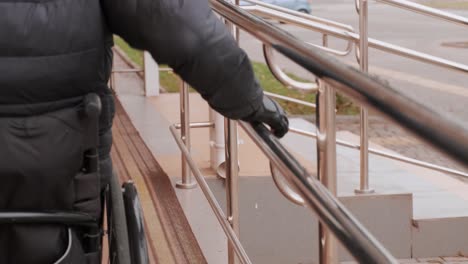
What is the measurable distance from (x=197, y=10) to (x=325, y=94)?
32cm

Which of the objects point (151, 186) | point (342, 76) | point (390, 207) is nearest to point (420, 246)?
point (390, 207)

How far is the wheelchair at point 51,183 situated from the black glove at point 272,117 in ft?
1.16

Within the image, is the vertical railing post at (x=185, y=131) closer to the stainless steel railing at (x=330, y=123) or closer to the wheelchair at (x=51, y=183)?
the stainless steel railing at (x=330, y=123)

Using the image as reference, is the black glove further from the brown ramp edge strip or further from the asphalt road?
the asphalt road

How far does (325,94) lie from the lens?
1983 mm

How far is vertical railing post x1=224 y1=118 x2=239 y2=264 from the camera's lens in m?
3.10

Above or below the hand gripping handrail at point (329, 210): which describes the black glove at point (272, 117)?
above

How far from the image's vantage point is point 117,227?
2.09m

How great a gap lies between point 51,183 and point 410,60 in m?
13.8

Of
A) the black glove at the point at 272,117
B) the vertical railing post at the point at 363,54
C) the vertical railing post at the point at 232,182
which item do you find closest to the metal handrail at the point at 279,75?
the black glove at the point at 272,117

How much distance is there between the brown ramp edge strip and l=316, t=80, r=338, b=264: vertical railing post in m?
1.66

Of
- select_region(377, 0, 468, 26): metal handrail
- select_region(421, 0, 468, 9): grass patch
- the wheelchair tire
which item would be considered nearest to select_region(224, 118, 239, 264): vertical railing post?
the wheelchair tire

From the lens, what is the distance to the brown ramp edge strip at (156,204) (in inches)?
146

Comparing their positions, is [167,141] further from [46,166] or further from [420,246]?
[46,166]
